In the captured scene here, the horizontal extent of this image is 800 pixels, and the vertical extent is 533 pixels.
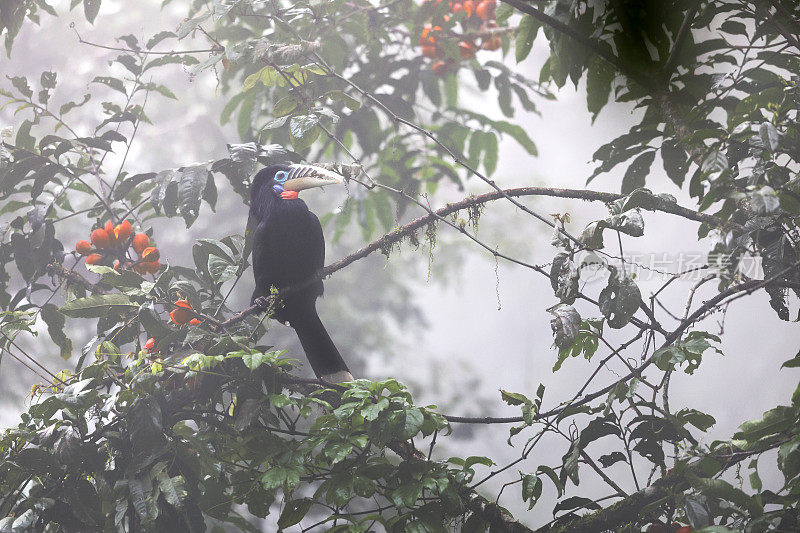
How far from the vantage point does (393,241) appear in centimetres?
117

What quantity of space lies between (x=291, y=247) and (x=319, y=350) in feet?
0.84

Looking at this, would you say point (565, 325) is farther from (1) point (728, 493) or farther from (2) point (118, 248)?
(2) point (118, 248)

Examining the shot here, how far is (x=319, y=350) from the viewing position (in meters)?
1.33

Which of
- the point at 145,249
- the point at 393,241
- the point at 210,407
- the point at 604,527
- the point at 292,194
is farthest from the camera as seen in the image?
the point at 292,194

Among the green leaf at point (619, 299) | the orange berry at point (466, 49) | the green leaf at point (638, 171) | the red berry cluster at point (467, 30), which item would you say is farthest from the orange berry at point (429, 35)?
the green leaf at point (619, 299)

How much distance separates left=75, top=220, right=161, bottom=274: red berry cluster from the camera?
1294 millimetres

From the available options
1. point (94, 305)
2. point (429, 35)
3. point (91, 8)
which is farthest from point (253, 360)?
point (429, 35)

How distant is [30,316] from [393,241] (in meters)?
0.67

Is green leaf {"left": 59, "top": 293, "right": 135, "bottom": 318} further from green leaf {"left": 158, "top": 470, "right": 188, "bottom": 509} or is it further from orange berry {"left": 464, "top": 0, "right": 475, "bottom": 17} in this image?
orange berry {"left": 464, "top": 0, "right": 475, "bottom": 17}

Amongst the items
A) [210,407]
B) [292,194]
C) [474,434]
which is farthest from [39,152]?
[474,434]

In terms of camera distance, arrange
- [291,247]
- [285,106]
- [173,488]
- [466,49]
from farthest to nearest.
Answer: [466,49], [291,247], [285,106], [173,488]

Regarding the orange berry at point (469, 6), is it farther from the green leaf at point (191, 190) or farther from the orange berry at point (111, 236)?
the orange berry at point (111, 236)

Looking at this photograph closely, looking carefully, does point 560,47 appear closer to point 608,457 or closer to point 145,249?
point 608,457

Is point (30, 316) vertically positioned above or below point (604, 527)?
above
